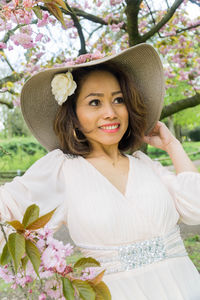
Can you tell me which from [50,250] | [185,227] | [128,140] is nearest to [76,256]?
[185,227]

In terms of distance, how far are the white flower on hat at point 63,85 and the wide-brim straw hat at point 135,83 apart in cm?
3

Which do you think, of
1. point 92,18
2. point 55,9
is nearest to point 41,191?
point 55,9

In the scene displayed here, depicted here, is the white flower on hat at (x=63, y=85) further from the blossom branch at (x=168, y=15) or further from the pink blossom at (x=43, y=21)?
the blossom branch at (x=168, y=15)

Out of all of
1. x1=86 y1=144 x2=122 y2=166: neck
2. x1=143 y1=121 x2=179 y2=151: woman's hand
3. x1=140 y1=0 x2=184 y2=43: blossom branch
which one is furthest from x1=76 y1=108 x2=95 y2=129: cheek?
x1=140 y1=0 x2=184 y2=43: blossom branch

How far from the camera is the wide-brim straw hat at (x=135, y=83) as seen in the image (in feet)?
4.88

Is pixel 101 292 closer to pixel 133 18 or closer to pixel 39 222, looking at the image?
pixel 39 222

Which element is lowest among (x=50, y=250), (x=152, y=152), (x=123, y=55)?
(x=152, y=152)

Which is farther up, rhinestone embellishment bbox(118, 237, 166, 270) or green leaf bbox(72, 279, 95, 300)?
green leaf bbox(72, 279, 95, 300)

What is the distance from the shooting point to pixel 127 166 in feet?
5.08

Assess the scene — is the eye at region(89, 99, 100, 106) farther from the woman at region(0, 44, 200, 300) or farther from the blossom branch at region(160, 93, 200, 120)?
the blossom branch at region(160, 93, 200, 120)

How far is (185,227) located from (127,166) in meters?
3.52

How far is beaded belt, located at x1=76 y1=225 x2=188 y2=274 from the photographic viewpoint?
1.27 metres

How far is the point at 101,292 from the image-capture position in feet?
2.61

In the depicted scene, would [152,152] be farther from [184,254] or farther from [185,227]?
[184,254]
